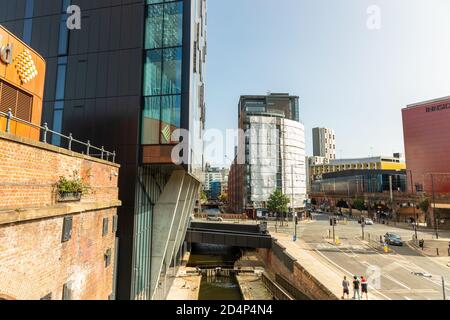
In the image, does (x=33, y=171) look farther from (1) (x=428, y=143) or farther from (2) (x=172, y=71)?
(1) (x=428, y=143)

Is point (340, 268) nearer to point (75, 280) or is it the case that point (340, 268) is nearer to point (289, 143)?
point (75, 280)

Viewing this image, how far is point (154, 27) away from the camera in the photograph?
54.6ft

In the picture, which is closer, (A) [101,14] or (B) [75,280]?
(B) [75,280]

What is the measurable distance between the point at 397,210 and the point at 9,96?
70.6 m

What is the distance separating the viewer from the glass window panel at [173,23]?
54.5 feet

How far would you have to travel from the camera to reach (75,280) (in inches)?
345

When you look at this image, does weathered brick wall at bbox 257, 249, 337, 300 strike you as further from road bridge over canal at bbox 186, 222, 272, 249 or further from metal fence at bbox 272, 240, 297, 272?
road bridge over canal at bbox 186, 222, 272, 249

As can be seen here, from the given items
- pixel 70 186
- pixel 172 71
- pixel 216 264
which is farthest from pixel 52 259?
pixel 216 264

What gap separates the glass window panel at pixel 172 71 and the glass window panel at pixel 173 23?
54 centimetres

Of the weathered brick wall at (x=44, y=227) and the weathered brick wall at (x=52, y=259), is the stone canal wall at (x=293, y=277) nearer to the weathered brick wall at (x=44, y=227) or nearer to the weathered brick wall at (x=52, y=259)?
the weathered brick wall at (x=52, y=259)

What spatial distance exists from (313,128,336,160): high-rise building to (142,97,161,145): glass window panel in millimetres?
184571

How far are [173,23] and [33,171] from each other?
42.6ft

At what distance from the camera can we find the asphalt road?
18.2m
